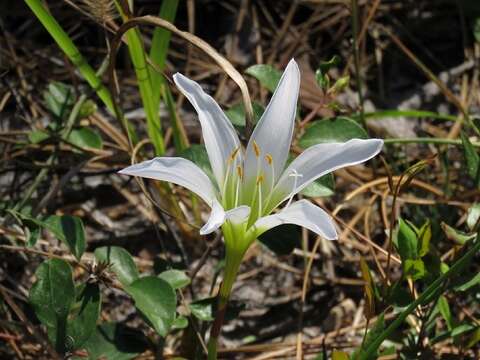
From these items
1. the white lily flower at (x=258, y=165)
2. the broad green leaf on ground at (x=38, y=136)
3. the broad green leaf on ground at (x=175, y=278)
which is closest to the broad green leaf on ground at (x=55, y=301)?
the broad green leaf on ground at (x=175, y=278)

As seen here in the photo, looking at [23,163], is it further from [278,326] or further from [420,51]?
[420,51]

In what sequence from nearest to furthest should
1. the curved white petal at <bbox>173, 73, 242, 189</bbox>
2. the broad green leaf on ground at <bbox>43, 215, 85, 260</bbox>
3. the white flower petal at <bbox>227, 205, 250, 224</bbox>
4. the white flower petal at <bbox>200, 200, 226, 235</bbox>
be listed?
1. the white flower petal at <bbox>200, 200, 226, 235</bbox>
2. the white flower petal at <bbox>227, 205, 250, 224</bbox>
3. the curved white petal at <bbox>173, 73, 242, 189</bbox>
4. the broad green leaf on ground at <bbox>43, 215, 85, 260</bbox>

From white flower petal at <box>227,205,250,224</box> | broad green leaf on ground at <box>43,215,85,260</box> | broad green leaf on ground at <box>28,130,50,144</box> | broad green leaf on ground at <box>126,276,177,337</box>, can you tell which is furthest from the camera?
broad green leaf on ground at <box>28,130,50,144</box>

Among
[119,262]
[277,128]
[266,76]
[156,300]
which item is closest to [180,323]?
[156,300]

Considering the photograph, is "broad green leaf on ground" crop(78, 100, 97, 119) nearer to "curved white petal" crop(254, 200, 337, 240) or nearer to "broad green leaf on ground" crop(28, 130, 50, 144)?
"broad green leaf on ground" crop(28, 130, 50, 144)

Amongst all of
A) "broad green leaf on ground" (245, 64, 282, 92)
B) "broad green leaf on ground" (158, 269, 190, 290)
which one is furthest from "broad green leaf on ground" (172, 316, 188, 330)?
"broad green leaf on ground" (245, 64, 282, 92)
